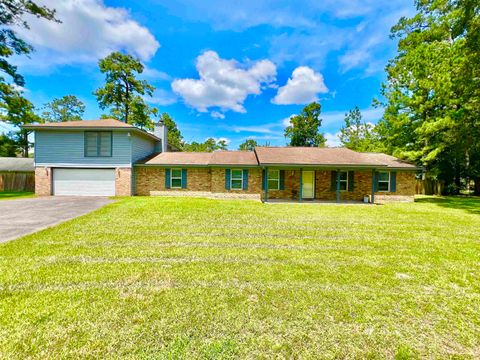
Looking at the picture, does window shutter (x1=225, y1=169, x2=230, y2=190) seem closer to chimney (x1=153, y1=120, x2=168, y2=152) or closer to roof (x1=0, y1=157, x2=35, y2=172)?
chimney (x1=153, y1=120, x2=168, y2=152)

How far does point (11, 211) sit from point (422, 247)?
Answer: 1418cm

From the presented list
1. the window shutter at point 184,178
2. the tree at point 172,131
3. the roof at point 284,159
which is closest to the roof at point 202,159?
the roof at point 284,159

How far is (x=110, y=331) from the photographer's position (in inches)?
92.4

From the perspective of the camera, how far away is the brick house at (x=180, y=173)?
14.3 meters

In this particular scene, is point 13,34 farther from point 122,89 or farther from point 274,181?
point 274,181

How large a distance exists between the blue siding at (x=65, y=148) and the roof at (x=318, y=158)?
9.59 meters

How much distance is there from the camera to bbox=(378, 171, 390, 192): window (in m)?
15.1

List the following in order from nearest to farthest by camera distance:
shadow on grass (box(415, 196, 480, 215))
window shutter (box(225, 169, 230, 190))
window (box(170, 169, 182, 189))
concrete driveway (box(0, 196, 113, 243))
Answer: concrete driveway (box(0, 196, 113, 243)) → shadow on grass (box(415, 196, 480, 215)) → window shutter (box(225, 169, 230, 190)) → window (box(170, 169, 182, 189))

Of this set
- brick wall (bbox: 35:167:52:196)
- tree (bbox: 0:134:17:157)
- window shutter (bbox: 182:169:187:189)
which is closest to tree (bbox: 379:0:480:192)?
window shutter (bbox: 182:169:187:189)

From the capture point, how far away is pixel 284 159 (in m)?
14.1

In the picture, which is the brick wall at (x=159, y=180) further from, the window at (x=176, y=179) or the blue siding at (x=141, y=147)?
the blue siding at (x=141, y=147)

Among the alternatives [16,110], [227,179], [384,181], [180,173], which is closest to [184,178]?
[180,173]

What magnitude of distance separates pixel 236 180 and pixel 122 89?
20832 mm

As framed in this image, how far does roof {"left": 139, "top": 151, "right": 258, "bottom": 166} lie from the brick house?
7cm
